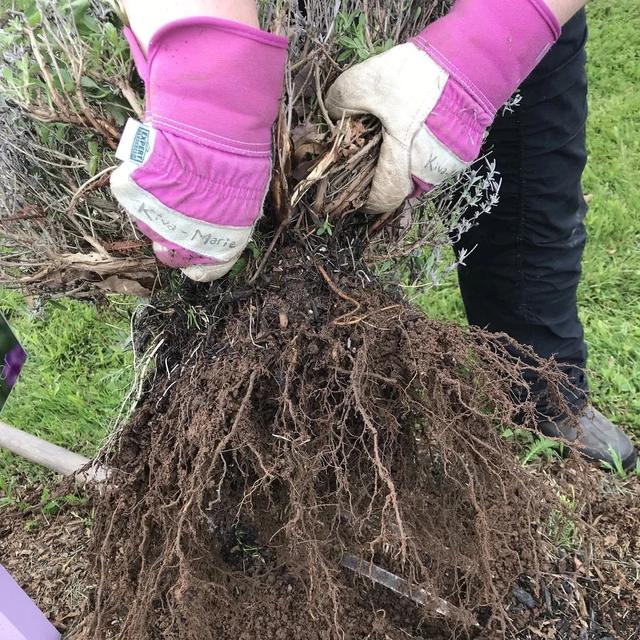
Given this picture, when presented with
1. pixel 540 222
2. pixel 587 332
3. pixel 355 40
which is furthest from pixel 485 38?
pixel 587 332

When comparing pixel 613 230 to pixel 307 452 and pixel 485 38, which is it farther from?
pixel 307 452

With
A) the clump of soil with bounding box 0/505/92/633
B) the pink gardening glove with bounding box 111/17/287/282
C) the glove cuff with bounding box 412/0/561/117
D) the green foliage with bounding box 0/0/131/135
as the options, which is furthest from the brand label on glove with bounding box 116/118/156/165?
the clump of soil with bounding box 0/505/92/633

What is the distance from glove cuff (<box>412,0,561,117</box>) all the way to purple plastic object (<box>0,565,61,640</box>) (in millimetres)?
1284

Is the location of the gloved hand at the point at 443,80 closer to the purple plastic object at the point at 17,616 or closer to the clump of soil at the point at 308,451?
the clump of soil at the point at 308,451

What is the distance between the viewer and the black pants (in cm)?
158

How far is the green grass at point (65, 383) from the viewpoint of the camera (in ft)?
7.41

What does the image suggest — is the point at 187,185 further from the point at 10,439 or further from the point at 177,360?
the point at 10,439

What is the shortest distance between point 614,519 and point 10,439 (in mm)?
1638

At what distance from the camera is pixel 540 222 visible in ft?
5.80

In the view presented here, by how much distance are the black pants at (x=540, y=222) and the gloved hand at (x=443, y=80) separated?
1.77 feet

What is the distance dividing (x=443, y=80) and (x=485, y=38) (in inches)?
3.6

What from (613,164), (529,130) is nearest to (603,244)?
(613,164)

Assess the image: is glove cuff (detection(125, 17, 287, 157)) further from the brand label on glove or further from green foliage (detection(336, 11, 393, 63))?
green foliage (detection(336, 11, 393, 63))

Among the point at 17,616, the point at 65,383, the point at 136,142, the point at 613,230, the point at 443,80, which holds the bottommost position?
the point at 65,383
